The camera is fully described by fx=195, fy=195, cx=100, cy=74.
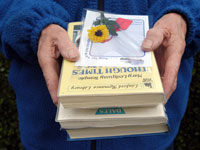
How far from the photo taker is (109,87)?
564 mm

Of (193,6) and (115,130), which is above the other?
(193,6)

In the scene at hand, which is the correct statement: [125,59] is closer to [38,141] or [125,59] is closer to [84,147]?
[84,147]

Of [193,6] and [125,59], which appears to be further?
[193,6]

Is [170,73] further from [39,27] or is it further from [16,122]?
[16,122]

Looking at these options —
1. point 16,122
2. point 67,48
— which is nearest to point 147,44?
point 67,48

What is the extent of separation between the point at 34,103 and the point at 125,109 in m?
0.48

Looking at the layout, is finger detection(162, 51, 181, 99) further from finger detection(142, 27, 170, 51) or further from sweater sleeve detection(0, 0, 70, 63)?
sweater sleeve detection(0, 0, 70, 63)

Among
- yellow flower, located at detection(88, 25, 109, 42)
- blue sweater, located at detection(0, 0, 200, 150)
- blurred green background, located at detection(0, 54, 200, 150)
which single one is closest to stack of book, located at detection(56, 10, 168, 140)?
yellow flower, located at detection(88, 25, 109, 42)

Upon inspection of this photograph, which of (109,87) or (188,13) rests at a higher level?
(188,13)

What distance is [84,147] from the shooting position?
2.99ft

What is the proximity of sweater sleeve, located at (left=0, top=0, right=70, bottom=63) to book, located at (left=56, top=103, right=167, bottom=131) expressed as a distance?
29cm

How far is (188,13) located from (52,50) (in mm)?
537

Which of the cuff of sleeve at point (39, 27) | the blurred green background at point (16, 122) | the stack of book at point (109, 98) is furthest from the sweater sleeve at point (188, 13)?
the blurred green background at point (16, 122)

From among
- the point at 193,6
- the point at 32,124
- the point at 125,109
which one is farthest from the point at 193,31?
the point at 32,124
